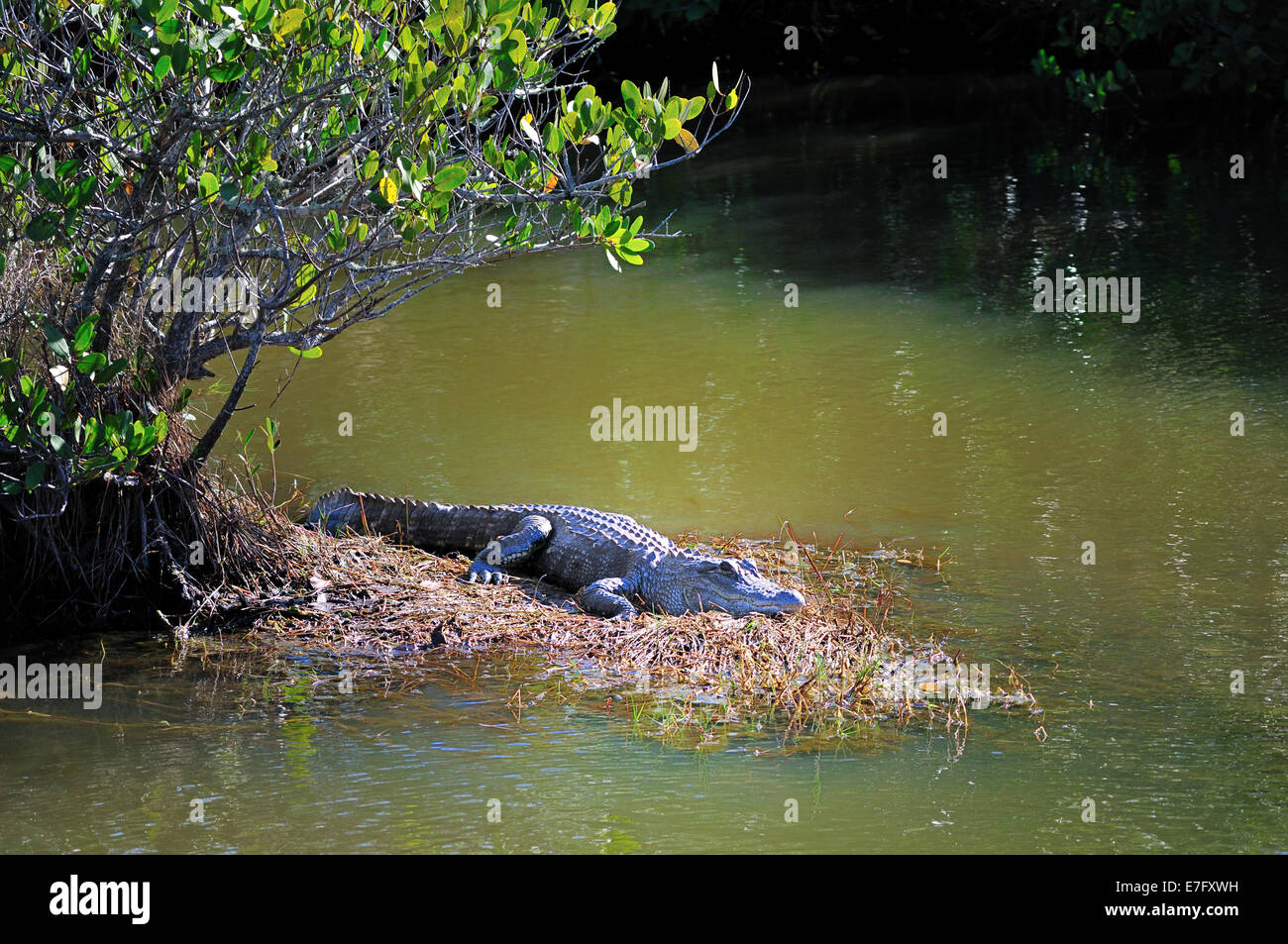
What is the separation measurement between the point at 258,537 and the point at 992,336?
6.05m

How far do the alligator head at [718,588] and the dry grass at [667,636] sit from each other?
2.7 inches

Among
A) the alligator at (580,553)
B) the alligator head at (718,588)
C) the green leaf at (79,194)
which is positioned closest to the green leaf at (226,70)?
the green leaf at (79,194)

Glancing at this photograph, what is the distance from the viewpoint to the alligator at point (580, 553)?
5965mm

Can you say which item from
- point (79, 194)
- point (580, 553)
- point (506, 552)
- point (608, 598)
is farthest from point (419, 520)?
point (79, 194)

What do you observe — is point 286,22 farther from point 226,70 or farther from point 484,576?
point 484,576

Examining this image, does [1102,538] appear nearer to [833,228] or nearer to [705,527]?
[705,527]

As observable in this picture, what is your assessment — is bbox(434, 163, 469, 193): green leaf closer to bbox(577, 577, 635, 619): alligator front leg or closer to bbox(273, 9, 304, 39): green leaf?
bbox(273, 9, 304, 39): green leaf

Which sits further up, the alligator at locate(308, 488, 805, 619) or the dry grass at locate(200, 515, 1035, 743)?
the alligator at locate(308, 488, 805, 619)

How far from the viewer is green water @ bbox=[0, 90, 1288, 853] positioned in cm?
430

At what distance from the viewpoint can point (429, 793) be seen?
4.41 metres

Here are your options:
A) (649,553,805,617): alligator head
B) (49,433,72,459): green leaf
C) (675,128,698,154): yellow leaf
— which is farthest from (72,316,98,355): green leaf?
(649,553,805,617): alligator head

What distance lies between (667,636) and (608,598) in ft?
1.63

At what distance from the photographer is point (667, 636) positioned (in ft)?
19.0

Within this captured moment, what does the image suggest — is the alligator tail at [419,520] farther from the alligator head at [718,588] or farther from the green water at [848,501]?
the alligator head at [718,588]
